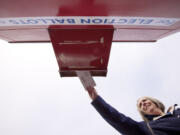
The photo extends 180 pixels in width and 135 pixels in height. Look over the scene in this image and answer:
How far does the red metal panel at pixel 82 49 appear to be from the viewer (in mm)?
1335

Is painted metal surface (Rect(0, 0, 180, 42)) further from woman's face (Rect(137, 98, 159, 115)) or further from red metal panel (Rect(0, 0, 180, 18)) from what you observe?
woman's face (Rect(137, 98, 159, 115))

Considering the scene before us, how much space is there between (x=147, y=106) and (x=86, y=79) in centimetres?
80

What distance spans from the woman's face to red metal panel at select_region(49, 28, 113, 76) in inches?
25.1

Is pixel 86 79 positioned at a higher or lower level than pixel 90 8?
lower

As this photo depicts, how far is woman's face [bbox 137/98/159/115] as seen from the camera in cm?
190

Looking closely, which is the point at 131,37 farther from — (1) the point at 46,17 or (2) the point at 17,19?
(2) the point at 17,19

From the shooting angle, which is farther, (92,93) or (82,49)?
(92,93)

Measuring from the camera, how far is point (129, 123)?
160 centimetres

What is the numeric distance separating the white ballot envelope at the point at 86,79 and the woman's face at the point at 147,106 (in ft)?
2.33

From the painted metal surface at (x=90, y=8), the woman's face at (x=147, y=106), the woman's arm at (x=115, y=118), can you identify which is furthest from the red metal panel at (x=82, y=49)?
the woman's face at (x=147, y=106)

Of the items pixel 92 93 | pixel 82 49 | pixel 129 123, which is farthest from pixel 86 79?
pixel 129 123

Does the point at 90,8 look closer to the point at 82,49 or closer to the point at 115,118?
the point at 82,49

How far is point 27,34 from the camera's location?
1.50 meters

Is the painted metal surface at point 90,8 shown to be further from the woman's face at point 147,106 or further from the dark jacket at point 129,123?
the woman's face at point 147,106
